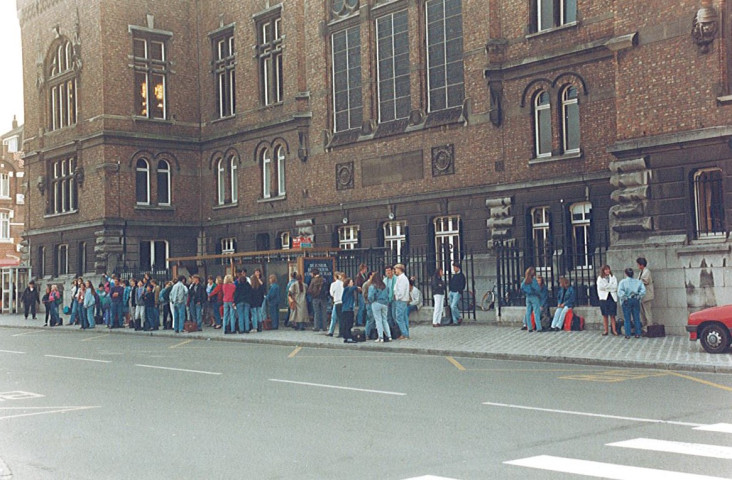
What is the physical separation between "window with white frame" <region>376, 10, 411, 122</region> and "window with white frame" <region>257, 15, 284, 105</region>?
607 centimetres

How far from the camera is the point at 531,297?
76.2ft

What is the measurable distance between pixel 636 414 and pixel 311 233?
2711 centimetres

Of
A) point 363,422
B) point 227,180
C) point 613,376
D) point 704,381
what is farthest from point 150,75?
point 363,422

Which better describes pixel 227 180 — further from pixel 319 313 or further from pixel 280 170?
pixel 319 313

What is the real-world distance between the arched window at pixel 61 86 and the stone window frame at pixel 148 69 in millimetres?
3315

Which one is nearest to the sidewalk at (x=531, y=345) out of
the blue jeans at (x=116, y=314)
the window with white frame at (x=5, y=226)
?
the blue jeans at (x=116, y=314)

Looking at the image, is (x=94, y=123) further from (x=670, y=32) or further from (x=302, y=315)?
(x=670, y=32)

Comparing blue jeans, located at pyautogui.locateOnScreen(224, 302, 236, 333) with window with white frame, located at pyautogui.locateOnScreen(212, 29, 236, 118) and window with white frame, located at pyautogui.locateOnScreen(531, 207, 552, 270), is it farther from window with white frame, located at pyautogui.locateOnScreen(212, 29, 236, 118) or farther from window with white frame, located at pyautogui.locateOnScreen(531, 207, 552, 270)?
window with white frame, located at pyautogui.locateOnScreen(212, 29, 236, 118)

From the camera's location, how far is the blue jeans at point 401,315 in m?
22.7

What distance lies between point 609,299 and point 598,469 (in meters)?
14.4

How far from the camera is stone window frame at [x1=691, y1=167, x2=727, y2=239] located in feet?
71.2

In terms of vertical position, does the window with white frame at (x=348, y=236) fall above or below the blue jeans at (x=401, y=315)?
above

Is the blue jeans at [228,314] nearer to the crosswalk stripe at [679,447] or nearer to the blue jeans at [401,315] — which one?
the blue jeans at [401,315]

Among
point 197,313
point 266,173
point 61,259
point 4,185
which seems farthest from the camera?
point 4,185
